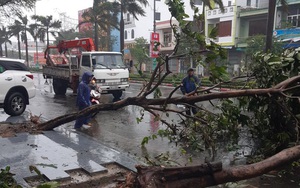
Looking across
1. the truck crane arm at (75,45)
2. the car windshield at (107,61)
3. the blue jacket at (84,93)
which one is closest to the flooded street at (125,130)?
the blue jacket at (84,93)

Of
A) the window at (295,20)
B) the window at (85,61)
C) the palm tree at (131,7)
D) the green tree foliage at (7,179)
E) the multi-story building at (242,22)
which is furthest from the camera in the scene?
the multi-story building at (242,22)

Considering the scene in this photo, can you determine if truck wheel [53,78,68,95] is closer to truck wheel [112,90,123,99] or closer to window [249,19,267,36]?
truck wheel [112,90,123,99]

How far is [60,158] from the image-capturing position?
5586 mm

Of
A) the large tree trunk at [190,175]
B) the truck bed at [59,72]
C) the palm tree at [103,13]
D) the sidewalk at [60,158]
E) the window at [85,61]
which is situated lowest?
the sidewalk at [60,158]

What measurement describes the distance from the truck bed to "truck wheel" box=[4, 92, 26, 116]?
5.09 meters

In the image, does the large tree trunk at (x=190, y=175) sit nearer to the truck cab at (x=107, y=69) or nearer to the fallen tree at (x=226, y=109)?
the fallen tree at (x=226, y=109)

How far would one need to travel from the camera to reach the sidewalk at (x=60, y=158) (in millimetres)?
4738

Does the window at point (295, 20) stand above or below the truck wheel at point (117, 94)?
above

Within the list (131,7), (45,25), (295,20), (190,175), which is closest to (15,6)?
(190,175)

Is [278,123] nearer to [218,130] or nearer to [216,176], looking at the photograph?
[218,130]

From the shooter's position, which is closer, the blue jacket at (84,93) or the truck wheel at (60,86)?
the blue jacket at (84,93)

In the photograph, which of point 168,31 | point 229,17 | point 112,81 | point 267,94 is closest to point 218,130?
point 267,94

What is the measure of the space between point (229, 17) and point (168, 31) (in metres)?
11.6

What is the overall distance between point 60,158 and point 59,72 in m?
11.2
